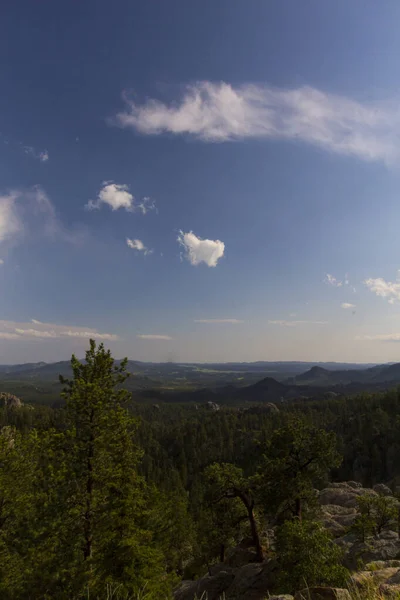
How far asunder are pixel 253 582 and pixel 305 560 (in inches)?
332

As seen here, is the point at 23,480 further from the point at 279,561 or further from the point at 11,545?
the point at 279,561

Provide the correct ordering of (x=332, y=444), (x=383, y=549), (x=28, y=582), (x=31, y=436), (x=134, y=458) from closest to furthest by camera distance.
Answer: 1. (x=28, y=582)
2. (x=134, y=458)
3. (x=31, y=436)
4. (x=332, y=444)
5. (x=383, y=549)

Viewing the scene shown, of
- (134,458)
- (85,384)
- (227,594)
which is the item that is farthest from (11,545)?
(227,594)

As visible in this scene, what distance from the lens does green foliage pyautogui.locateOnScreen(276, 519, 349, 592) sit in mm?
18016

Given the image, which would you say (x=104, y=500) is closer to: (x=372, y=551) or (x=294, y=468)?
(x=294, y=468)

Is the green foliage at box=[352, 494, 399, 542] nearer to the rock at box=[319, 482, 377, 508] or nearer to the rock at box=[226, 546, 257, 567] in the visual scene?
the rock at box=[226, 546, 257, 567]

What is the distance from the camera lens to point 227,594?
25.0m

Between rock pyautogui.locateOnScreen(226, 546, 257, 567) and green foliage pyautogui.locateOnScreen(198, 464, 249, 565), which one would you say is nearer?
green foliage pyautogui.locateOnScreen(198, 464, 249, 565)

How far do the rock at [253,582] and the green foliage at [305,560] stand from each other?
15.3 feet

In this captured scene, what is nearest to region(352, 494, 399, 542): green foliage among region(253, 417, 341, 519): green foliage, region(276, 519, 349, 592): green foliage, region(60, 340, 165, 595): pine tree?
region(253, 417, 341, 519): green foliage

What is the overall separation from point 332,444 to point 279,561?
33.3 feet

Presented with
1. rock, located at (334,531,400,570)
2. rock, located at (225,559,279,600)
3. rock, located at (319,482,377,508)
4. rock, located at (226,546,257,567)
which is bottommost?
rock, located at (319,482,377,508)

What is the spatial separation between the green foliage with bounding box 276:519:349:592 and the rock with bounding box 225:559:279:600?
15.3 ft

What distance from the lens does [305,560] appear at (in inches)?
734
